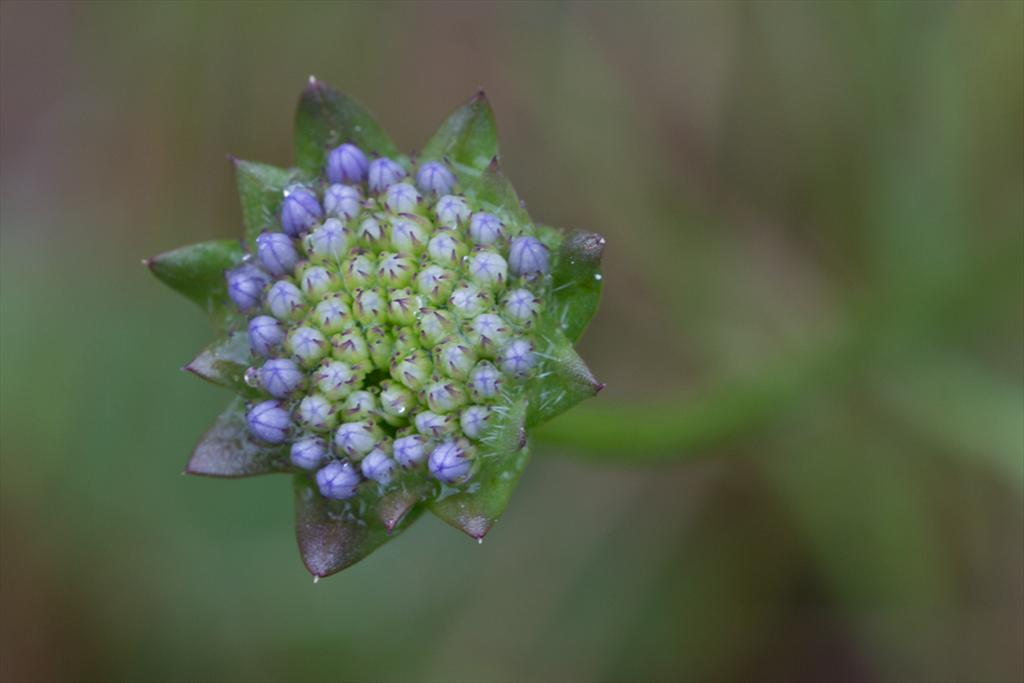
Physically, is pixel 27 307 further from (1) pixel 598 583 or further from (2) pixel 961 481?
(2) pixel 961 481

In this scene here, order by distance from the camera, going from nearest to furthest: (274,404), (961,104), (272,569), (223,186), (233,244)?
1. (274,404)
2. (233,244)
3. (961,104)
4. (272,569)
5. (223,186)

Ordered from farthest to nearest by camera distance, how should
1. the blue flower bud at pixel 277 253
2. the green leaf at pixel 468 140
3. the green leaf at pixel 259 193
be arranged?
the green leaf at pixel 259 193, the green leaf at pixel 468 140, the blue flower bud at pixel 277 253

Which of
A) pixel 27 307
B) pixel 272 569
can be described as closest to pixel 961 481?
pixel 272 569

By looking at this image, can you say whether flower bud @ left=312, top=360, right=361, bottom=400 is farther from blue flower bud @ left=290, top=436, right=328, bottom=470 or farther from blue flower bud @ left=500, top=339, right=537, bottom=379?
blue flower bud @ left=500, top=339, right=537, bottom=379

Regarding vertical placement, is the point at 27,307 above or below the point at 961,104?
below

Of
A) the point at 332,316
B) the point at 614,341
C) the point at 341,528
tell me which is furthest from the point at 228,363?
the point at 614,341

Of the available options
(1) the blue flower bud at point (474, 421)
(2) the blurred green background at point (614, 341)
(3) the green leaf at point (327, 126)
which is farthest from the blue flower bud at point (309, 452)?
(2) the blurred green background at point (614, 341)

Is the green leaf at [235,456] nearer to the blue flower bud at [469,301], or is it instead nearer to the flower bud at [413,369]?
the flower bud at [413,369]
